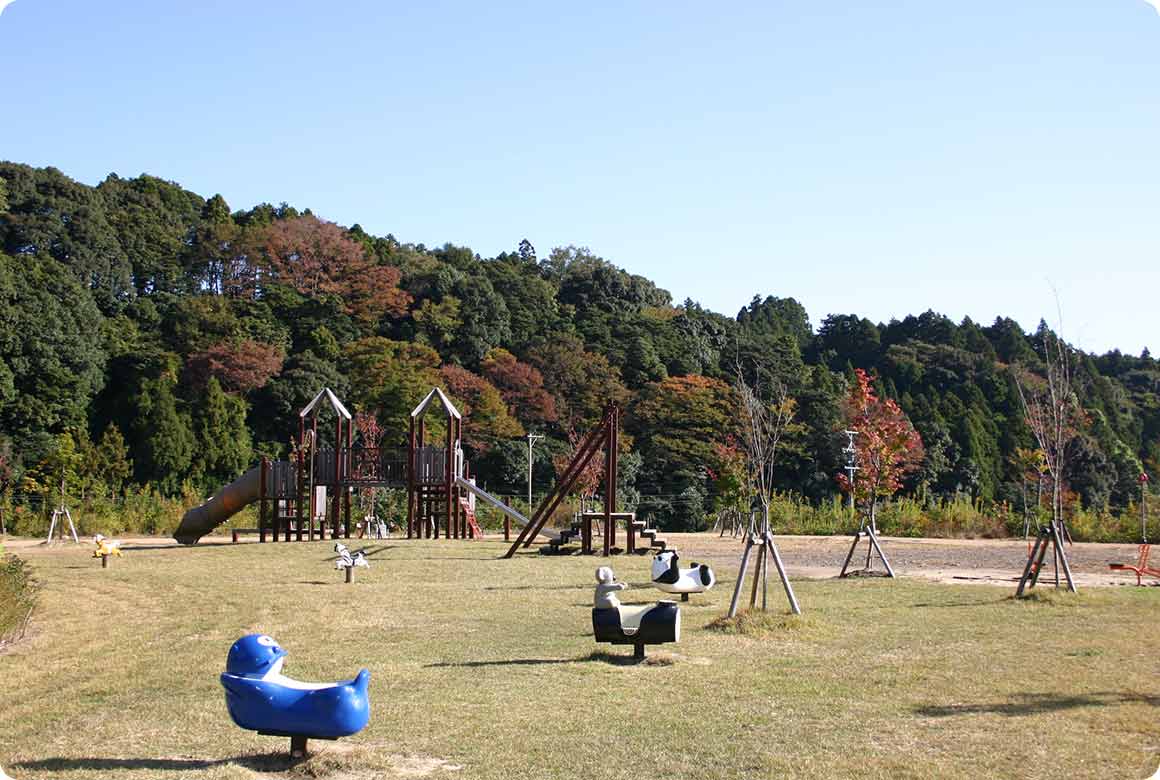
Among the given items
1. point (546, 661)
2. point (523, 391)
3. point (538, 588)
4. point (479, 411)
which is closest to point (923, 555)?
point (538, 588)

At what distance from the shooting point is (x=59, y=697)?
8328 millimetres

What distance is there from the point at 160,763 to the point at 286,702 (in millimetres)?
824

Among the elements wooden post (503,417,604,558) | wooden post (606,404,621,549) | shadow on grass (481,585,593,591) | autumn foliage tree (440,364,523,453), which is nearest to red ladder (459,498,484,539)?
wooden post (503,417,604,558)

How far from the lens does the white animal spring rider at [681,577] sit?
46.0 ft

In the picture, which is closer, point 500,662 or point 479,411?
point 500,662

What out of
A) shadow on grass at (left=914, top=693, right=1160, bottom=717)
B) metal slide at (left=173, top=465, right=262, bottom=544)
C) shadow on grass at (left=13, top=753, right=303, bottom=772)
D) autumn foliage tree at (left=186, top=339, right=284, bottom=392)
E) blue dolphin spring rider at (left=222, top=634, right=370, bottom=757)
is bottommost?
shadow on grass at (left=13, top=753, right=303, bottom=772)

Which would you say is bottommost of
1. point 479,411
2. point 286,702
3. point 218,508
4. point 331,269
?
point 286,702

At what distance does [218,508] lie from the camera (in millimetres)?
28281

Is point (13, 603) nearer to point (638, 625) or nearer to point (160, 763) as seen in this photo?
point (160, 763)

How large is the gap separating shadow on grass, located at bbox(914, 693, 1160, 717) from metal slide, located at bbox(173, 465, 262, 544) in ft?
74.2

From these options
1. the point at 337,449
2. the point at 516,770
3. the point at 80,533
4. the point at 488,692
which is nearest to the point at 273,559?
the point at 337,449

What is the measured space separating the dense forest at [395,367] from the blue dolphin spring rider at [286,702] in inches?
1111

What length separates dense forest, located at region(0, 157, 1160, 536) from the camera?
39688 millimetres

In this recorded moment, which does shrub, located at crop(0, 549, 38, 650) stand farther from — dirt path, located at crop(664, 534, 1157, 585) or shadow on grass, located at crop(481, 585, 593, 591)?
dirt path, located at crop(664, 534, 1157, 585)
